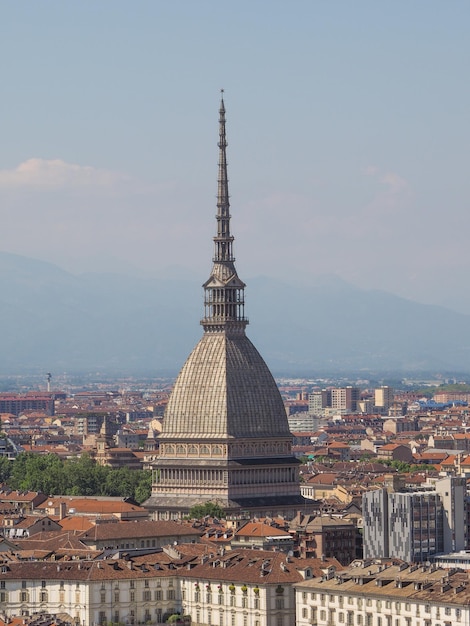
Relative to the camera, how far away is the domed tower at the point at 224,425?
443 ft

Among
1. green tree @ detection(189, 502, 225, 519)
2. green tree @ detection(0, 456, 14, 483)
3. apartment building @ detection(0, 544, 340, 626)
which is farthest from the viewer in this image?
green tree @ detection(0, 456, 14, 483)

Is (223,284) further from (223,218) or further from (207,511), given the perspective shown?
(207,511)

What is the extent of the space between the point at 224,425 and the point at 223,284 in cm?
861

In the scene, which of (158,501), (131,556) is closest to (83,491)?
(158,501)

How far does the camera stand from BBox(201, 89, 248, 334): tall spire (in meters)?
140

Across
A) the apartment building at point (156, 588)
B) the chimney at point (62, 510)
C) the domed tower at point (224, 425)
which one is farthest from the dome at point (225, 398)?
the apartment building at point (156, 588)

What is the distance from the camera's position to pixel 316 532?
103125 millimetres

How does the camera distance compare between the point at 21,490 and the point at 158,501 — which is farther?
the point at 21,490

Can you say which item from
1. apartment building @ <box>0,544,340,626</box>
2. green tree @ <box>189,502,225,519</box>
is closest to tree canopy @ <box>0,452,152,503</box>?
green tree @ <box>189,502,225,519</box>

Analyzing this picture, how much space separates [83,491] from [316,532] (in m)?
48.6

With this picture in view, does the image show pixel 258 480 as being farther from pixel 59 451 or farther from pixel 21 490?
pixel 59 451

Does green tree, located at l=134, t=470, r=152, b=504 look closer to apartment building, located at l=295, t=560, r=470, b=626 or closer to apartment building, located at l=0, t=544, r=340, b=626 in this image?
apartment building, located at l=0, t=544, r=340, b=626

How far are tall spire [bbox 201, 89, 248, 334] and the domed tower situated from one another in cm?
6

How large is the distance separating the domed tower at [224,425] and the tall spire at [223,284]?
0.06 metres
